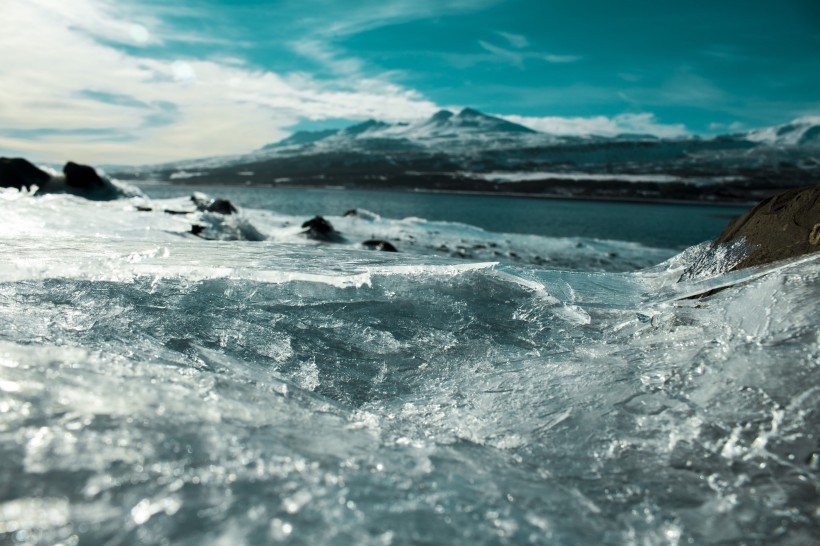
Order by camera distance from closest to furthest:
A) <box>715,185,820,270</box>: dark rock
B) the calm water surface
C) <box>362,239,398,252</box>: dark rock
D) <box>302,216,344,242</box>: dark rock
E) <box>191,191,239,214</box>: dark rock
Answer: <box>715,185,820,270</box>: dark rock, <box>362,239,398,252</box>: dark rock, <box>302,216,344,242</box>: dark rock, <box>191,191,239,214</box>: dark rock, the calm water surface

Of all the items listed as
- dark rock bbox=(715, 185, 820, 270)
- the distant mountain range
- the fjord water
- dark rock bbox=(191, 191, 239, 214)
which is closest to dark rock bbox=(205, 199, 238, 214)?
dark rock bbox=(191, 191, 239, 214)

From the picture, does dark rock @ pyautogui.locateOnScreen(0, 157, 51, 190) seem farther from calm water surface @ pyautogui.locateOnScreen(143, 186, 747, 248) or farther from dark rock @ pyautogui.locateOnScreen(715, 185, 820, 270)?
dark rock @ pyautogui.locateOnScreen(715, 185, 820, 270)

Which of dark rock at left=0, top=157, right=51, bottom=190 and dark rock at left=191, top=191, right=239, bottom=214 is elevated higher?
dark rock at left=0, top=157, right=51, bottom=190

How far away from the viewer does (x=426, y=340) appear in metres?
3.92

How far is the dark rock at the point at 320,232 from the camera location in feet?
57.6

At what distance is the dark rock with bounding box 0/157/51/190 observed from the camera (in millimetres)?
18812

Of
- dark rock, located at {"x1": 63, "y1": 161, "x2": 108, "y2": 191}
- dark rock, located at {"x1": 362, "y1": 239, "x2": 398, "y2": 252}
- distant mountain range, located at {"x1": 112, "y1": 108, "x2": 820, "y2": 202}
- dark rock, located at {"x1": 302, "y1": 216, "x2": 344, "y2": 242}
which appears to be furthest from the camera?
distant mountain range, located at {"x1": 112, "y1": 108, "x2": 820, "y2": 202}

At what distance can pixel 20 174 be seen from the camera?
19312 millimetres

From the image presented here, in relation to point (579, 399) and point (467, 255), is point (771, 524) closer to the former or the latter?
point (579, 399)

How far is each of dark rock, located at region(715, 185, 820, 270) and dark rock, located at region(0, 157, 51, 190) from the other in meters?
21.0

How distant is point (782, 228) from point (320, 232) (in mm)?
14495

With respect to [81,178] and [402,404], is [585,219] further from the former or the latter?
[402,404]

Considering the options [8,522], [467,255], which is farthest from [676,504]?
[467,255]

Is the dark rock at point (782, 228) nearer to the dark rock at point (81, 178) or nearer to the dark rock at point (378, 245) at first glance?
the dark rock at point (378, 245)
